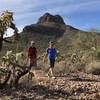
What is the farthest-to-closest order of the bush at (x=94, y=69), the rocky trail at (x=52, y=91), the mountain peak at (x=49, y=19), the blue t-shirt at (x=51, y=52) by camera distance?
the mountain peak at (x=49, y=19) → the bush at (x=94, y=69) → the blue t-shirt at (x=51, y=52) → the rocky trail at (x=52, y=91)

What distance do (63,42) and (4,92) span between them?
168 feet

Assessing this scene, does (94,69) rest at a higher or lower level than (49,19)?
lower

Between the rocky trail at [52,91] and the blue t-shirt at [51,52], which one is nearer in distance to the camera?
the rocky trail at [52,91]

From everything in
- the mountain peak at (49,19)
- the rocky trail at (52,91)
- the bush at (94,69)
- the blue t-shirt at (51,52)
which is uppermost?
the mountain peak at (49,19)

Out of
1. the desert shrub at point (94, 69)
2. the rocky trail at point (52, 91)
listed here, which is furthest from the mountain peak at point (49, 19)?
the rocky trail at point (52, 91)

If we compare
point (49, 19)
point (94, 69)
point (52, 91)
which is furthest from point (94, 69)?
point (49, 19)

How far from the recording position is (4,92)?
53.1 feet

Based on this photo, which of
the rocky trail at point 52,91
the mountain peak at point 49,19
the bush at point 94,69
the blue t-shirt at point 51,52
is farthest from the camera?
the mountain peak at point 49,19

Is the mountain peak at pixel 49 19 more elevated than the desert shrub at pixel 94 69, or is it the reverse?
the mountain peak at pixel 49 19

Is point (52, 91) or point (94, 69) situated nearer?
point (52, 91)

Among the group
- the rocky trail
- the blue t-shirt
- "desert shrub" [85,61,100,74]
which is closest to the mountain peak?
"desert shrub" [85,61,100,74]

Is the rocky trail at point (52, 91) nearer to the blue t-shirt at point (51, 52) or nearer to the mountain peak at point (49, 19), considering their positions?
the blue t-shirt at point (51, 52)

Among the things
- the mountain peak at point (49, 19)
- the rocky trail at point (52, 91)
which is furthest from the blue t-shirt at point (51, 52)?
the mountain peak at point (49, 19)

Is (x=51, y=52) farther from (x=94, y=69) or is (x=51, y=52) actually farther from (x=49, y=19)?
(x=49, y=19)
